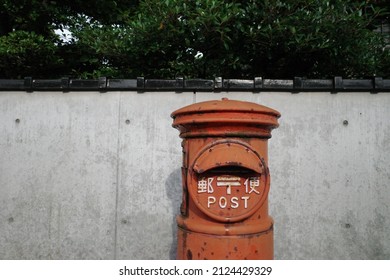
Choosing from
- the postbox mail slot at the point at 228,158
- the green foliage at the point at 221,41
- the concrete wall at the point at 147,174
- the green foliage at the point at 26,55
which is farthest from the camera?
the green foliage at the point at 26,55

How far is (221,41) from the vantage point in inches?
199

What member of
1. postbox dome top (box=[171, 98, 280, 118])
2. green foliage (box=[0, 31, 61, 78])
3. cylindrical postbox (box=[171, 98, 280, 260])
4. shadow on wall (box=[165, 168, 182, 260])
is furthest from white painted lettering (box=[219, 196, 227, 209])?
green foliage (box=[0, 31, 61, 78])

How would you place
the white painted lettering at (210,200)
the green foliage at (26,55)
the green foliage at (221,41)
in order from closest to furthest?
the white painted lettering at (210,200) → the green foliage at (221,41) → the green foliage at (26,55)

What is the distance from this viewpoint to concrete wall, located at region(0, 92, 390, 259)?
3.78m

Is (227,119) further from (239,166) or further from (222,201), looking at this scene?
(222,201)

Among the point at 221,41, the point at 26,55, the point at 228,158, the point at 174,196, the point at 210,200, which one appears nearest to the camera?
the point at 228,158

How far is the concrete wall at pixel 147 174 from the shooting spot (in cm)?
378

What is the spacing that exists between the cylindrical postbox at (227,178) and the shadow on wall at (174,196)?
1571 mm

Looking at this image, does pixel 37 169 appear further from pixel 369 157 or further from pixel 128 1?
pixel 128 1

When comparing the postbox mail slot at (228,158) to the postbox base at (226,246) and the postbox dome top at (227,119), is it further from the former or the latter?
the postbox base at (226,246)

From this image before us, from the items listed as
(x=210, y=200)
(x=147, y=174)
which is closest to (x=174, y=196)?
(x=147, y=174)

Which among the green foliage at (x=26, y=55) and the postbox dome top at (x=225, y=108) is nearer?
the postbox dome top at (x=225, y=108)

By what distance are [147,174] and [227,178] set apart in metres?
1.88

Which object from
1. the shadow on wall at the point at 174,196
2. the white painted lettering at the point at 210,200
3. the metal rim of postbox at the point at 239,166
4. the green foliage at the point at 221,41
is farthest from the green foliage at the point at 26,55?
the white painted lettering at the point at 210,200
